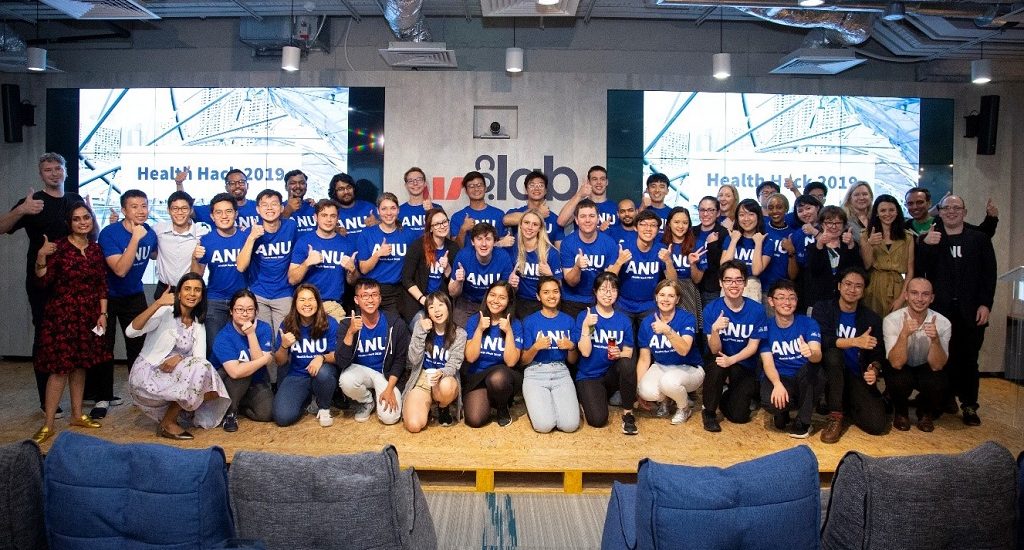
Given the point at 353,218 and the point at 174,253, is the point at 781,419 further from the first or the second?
the point at 174,253

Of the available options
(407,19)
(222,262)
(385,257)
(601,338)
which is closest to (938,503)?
(601,338)

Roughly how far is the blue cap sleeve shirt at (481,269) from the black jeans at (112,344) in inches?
87.0

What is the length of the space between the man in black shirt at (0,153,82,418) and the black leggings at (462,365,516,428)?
2.69 m

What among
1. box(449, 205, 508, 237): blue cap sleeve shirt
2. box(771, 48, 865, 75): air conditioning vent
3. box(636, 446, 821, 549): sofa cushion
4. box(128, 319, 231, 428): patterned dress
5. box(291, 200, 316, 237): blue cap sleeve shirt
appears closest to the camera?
box(636, 446, 821, 549): sofa cushion

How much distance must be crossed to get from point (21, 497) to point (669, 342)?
374 centimetres

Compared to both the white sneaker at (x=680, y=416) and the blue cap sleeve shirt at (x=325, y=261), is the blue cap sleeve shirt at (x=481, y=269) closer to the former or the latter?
the blue cap sleeve shirt at (x=325, y=261)

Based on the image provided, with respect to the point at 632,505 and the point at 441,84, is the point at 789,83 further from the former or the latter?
the point at 632,505

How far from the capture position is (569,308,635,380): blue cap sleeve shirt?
494 cm

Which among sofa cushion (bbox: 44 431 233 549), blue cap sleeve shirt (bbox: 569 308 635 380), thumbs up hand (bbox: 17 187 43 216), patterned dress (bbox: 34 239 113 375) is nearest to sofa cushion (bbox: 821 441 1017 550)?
sofa cushion (bbox: 44 431 233 549)

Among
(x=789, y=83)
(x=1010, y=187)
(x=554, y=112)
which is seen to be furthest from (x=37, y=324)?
(x=1010, y=187)

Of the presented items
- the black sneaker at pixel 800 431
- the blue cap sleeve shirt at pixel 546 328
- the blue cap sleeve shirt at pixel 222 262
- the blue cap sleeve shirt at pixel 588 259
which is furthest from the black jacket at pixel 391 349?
the black sneaker at pixel 800 431

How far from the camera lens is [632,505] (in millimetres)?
2402

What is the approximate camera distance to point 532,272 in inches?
211

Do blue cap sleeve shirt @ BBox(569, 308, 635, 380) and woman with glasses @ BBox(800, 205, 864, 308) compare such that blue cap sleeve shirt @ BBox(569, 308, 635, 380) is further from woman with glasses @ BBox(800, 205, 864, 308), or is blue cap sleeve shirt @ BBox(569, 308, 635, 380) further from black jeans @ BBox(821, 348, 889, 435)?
woman with glasses @ BBox(800, 205, 864, 308)
